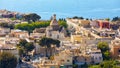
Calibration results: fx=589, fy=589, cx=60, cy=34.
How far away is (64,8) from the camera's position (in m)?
75.2

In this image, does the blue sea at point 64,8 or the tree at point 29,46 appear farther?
the blue sea at point 64,8

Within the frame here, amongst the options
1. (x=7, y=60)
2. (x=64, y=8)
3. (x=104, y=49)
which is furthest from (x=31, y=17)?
(x=64, y=8)

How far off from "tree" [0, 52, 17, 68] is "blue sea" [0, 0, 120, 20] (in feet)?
109

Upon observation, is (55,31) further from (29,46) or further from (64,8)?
(64,8)

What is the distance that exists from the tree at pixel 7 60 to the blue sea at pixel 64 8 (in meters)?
33.2

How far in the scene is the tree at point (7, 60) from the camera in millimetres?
26531

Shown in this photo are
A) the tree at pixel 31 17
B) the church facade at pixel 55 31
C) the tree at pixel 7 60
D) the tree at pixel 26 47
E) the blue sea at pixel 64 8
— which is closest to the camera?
the tree at pixel 7 60

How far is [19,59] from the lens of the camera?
28.9 metres

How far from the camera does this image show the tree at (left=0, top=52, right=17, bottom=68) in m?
26.5

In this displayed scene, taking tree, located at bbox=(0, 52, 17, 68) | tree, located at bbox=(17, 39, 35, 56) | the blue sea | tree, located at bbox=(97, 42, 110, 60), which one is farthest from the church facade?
the blue sea

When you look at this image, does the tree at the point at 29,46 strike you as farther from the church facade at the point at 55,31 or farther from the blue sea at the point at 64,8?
the blue sea at the point at 64,8

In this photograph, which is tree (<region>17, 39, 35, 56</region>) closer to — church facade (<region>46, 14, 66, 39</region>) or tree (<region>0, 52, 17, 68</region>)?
tree (<region>0, 52, 17, 68</region>)

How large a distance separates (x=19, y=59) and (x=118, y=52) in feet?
17.0

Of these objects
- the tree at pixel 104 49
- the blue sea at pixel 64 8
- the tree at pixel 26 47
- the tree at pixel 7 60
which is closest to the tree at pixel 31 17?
the tree at pixel 26 47
